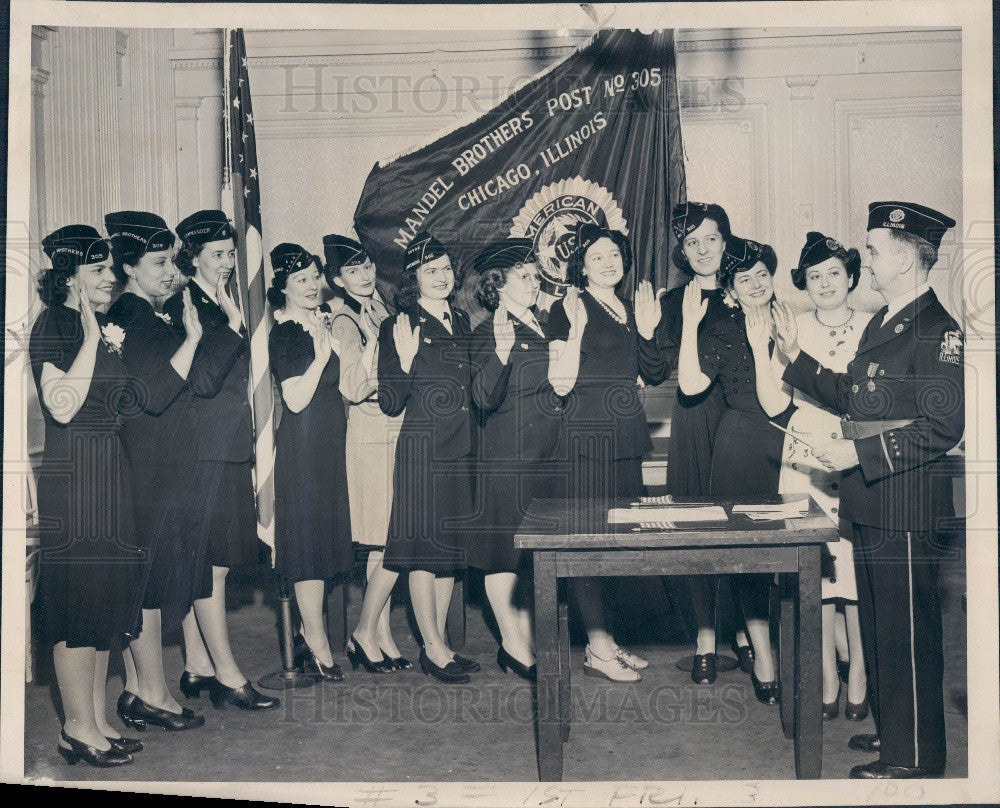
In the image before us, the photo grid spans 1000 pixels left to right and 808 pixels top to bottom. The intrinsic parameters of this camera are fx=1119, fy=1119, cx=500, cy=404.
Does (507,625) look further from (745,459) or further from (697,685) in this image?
(745,459)

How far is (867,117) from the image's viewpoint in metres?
3.75

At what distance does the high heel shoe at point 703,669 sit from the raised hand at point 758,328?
107 centimetres

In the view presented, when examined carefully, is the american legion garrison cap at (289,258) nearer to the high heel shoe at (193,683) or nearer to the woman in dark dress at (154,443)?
the woman in dark dress at (154,443)

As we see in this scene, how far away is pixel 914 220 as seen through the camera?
3.70m

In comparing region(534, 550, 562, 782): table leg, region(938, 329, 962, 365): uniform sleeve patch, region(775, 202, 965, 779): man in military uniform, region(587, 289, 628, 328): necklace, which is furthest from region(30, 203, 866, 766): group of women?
region(534, 550, 562, 782): table leg

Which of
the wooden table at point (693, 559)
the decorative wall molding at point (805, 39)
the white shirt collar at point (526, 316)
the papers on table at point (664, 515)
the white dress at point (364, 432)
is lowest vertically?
the wooden table at point (693, 559)

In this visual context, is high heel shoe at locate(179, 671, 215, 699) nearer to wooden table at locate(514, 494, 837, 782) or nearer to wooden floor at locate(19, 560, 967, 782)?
wooden floor at locate(19, 560, 967, 782)

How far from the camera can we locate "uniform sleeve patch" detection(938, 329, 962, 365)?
357 cm

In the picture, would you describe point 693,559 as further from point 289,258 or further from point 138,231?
point 138,231

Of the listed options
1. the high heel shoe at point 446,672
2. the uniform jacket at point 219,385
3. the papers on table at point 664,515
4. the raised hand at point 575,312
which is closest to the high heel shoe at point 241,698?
the high heel shoe at point 446,672

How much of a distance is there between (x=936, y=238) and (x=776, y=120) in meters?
0.66

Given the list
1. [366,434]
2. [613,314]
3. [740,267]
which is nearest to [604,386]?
[613,314]

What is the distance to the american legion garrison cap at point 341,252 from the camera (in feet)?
12.8

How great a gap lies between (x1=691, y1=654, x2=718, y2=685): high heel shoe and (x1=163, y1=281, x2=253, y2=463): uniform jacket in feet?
5.61
